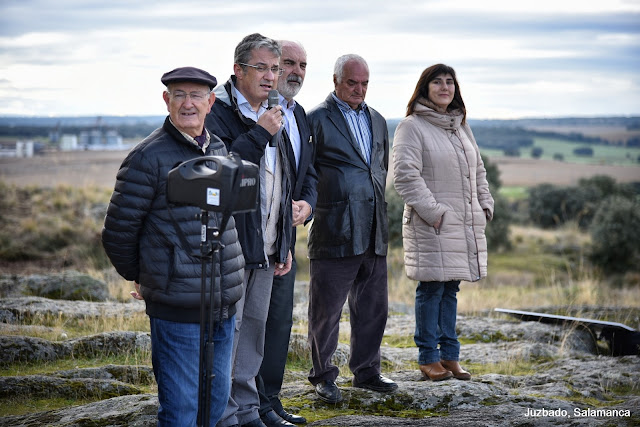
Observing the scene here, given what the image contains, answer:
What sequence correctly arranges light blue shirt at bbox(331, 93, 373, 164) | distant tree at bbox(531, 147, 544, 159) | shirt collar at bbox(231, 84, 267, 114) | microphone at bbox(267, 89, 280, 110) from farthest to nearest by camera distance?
distant tree at bbox(531, 147, 544, 159) → light blue shirt at bbox(331, 93, 373, 164) → shirt collar at bbox(231, 84, 267, 114) → microphone at bbox(267, 89, 280, 110)

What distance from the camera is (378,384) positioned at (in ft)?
18.3

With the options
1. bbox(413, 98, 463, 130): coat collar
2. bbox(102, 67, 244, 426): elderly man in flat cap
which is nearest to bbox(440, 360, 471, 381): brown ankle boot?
bbox(413, 98, 463, 130): coat collar

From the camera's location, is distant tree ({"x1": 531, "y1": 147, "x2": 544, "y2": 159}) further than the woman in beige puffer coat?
Yes

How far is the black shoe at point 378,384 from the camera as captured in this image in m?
5.54

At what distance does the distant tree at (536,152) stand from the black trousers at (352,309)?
89.9 meters

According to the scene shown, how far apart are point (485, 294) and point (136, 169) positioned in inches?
388

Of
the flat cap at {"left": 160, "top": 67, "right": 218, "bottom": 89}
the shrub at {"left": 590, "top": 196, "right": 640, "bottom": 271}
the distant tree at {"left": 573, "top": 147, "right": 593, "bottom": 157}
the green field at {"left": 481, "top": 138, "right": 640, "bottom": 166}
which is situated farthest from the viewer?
the distant tree at {"left": 573, "top": 147, "right": 593, "bottom": 157}

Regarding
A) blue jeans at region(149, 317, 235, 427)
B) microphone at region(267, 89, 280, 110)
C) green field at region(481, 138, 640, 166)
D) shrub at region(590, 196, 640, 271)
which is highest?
green field at region(481, 138, 640, 166)

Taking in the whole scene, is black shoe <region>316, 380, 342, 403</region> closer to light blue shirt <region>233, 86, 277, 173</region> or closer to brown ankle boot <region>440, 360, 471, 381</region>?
brown ankle boot <region>440, 360, 471, 381</region>

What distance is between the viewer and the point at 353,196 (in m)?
5.53

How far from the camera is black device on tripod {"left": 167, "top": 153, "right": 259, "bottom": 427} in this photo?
3355mm

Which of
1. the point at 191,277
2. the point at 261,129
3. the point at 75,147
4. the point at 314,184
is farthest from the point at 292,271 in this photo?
the point at 75,147

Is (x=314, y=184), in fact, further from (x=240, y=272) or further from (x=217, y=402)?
(x=217, y=402)

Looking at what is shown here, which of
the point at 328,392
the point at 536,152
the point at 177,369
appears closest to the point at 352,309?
the point at 328,392
